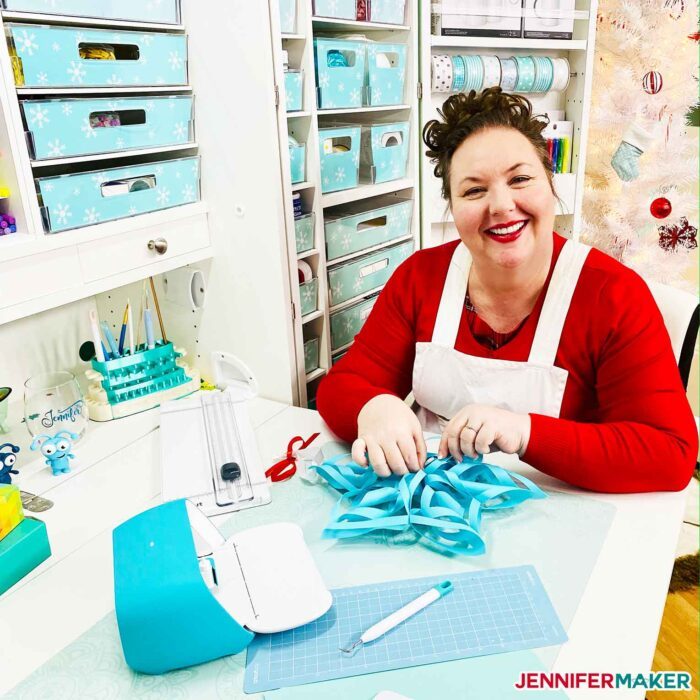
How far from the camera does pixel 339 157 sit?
5.32 ft

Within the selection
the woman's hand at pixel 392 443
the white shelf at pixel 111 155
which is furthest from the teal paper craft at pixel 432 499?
the white shelf at pixel 111 155

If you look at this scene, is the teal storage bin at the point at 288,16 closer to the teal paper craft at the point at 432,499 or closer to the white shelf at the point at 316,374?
the white shelf at the point at 316,374

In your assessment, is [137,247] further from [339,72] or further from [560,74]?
[560,74]

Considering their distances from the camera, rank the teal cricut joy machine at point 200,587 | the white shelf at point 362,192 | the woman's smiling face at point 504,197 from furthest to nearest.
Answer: the white shelf at point 362,192 → the woman's smiling face at point 504,197 → the teal cricut joy machine at point 200,587

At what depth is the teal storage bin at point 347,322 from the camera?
1738 mm

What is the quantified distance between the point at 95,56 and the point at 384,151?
2.51ft

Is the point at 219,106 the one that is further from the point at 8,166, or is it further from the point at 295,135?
the point at 8,166

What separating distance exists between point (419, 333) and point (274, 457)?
382mm

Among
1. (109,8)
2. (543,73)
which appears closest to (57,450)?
(109,8)

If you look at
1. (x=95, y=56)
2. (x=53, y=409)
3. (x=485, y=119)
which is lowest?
(x=53, y=409)

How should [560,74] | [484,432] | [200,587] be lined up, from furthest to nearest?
1. [560,74]
2. [484,432]
3. [200,587]

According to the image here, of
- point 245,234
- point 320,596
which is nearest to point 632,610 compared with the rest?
point 320,596

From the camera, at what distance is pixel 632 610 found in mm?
819

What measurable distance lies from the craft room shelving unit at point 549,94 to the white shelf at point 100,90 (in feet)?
2.27
